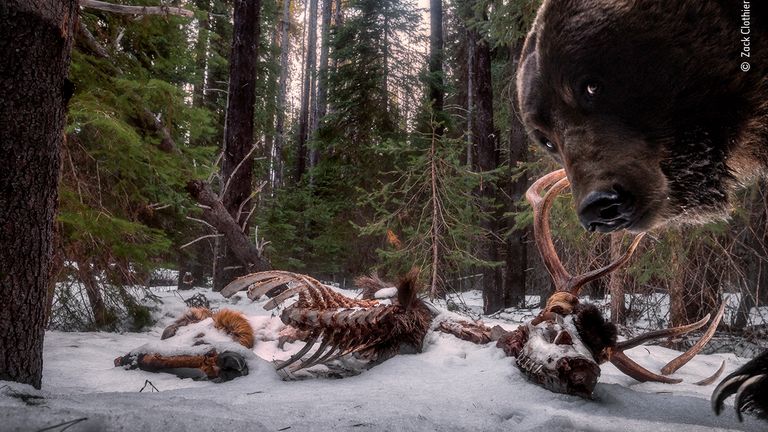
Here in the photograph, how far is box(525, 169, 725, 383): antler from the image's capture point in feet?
7.49

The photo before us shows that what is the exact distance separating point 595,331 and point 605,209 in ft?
2.51

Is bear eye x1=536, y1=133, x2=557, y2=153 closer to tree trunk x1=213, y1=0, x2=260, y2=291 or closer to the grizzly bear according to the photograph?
the grizzly bear

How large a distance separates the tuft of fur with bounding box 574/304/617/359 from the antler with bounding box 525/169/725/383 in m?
0.07

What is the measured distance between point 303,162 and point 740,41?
52.3 ft

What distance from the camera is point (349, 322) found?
2.56 m

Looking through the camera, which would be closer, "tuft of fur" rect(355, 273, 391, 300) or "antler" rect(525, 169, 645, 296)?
"antler" rect(525, 169, 645, 296)

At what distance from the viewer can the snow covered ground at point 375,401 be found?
1.24 m

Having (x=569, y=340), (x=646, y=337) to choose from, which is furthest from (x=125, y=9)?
(x=646, y=337)

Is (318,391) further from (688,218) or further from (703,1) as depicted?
(703,1)

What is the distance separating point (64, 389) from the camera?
195 cm

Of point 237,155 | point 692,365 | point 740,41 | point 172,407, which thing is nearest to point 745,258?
point 692,365

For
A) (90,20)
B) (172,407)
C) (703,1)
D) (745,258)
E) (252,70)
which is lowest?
(172,407)

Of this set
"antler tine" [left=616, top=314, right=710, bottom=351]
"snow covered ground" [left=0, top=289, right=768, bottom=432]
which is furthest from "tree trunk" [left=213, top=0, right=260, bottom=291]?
"antler tine" [left=616, top=314, right=710, bottom=351]

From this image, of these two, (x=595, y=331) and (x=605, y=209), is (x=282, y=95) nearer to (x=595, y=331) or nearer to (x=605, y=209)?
(x=595, y=331)
